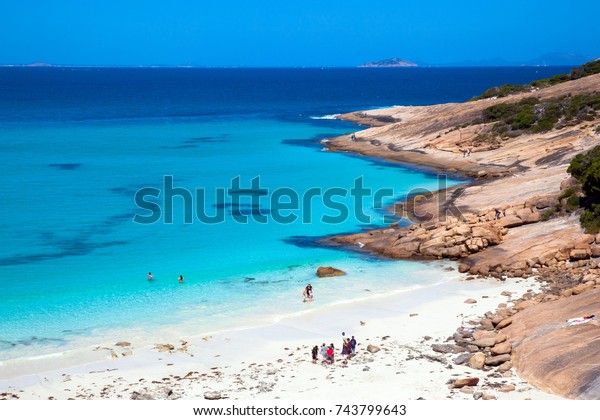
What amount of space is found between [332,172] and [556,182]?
2104 centimetres

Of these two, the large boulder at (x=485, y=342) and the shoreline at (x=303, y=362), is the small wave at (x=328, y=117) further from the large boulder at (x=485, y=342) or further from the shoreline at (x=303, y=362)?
the large boulder at (x=485, y=342)

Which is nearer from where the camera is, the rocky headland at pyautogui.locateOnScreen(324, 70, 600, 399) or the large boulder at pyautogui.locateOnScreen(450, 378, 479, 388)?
the large boulder at pyautogui.locateOnScreen(450, 378, 479, 388)

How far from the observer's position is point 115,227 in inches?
1672

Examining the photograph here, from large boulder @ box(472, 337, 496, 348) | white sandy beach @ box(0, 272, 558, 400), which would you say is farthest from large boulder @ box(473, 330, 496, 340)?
white sandy beach @ box(0, 272, 558, 400)

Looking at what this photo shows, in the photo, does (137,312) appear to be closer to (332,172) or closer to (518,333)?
(518,333)

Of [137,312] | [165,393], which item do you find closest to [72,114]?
[137,312]

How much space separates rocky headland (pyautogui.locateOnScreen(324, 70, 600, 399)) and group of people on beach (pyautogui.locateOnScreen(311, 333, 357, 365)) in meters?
2.54

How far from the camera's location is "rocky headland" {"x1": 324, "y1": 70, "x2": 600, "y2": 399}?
2164 centimetres

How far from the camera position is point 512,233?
35719 millimetres

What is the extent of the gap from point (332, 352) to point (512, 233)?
1564 cm

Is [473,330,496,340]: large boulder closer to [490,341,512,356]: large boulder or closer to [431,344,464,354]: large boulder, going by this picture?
[431,344,464,354]: large boulder

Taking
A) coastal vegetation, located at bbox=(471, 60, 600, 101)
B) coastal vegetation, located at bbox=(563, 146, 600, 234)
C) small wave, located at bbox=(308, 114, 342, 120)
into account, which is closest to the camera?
coastal vegetation, located at bbox=(563, 146, 600, 234)

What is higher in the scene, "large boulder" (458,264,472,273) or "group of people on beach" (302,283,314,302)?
"large boulder" (458,264,472,273)

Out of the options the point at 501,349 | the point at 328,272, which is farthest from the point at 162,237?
the point at 501,349
